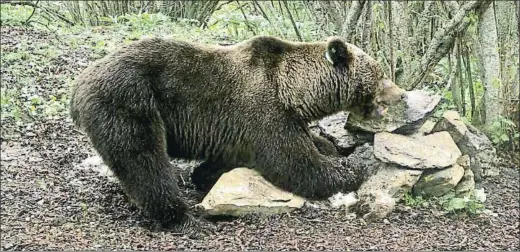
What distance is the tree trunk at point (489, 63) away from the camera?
6.46m

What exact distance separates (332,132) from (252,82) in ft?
3.21

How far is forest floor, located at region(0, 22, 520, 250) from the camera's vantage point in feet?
15.2

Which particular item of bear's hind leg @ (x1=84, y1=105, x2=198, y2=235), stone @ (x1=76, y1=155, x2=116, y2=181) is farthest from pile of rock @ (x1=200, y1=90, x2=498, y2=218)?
stone @ (x1=76, y1=155, x2=116, y2=181)

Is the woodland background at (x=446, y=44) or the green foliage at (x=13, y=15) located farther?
the green foliage at (x=13, y=15)

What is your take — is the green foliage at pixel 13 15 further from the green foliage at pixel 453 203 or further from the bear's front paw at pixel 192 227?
the green foliage at pixel 453 203

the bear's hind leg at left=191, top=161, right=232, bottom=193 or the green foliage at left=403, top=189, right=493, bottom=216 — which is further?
the bear's hind leg at left=191, top=161, right=232, bottom=193

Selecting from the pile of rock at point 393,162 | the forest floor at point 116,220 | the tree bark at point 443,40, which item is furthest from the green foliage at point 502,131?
the tree bark at point 443,40

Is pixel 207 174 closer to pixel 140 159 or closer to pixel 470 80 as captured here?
pixel 140 159

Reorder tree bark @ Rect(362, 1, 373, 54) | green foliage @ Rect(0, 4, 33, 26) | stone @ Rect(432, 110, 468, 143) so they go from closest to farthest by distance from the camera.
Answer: stone @ Rect(432, 110, 468, 143) → tree bark @ Rect(362, 1, 373, 54) → green foliage @ Rect(0, 4, 33, 26)

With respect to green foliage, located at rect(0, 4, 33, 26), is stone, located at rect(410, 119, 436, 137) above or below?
below

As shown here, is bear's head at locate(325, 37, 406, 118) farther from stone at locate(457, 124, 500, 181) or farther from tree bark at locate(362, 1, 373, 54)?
tree bark at locate(362, 1, 373, 54)

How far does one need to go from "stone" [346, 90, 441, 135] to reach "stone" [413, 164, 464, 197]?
415 millimetres

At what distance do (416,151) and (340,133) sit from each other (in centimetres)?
74

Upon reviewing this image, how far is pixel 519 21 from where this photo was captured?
261 inches
